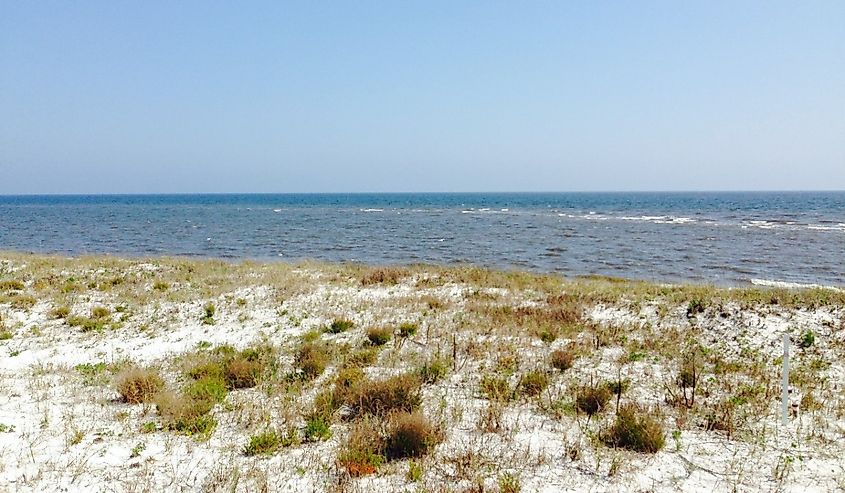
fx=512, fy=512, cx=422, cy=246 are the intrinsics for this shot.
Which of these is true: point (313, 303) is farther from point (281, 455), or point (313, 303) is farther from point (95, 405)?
point (281, 455)

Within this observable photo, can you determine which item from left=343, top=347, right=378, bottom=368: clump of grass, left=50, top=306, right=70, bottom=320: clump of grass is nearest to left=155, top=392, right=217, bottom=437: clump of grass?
left=343, top=347, right=378, bottom=368: clump of grass

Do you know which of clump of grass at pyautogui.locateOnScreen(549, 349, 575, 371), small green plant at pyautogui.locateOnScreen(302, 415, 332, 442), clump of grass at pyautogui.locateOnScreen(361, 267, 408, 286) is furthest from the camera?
clump of grass at pyautogui.locateOnScreen(361, 267, 408, 286)

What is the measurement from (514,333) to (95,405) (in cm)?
860

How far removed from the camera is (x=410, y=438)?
22.0ft

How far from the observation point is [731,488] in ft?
19.4

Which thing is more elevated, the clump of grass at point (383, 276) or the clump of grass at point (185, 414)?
the clump of grass at point (383, 276)

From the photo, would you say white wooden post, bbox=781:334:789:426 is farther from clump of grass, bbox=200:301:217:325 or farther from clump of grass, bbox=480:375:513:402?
clump of grass, bbox=200:301:217:325

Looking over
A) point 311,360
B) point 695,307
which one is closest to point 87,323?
point 311,360

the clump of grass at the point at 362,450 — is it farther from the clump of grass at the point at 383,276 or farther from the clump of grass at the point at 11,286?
the clump of grass at the point at 11,286

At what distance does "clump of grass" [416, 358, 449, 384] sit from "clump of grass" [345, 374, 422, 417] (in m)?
1.00

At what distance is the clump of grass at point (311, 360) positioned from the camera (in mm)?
Result: 9797

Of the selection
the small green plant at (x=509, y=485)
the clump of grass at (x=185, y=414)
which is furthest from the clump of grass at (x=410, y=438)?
the clump of grass at (x=185, y=414)

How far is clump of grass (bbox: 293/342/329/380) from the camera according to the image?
9.80 metres

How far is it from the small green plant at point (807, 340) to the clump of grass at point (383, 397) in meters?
9.06
